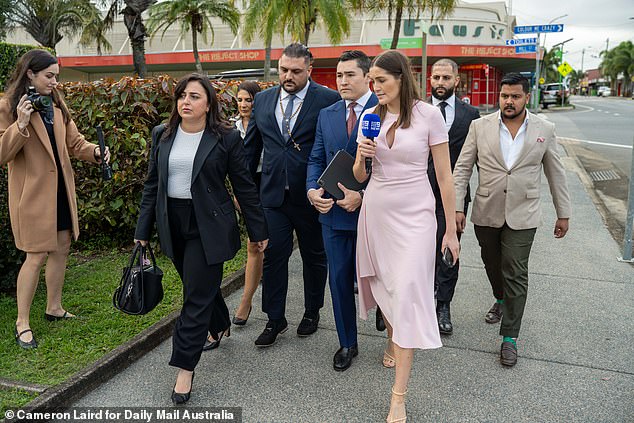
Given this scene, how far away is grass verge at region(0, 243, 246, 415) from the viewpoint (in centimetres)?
367

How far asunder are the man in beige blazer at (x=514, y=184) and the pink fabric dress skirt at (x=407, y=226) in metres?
1.00

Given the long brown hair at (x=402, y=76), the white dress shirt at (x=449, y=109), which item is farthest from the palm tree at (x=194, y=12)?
the long brown hair at (x=402, y=76)

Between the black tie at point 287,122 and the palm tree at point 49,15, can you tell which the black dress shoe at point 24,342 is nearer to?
the black tie at point 287,122

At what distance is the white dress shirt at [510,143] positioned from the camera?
4.12m

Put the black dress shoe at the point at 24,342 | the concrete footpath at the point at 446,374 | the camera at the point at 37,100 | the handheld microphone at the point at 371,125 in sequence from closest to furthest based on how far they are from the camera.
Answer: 1. the handheld microphone at the point at 371,125
2. the concrete footpath at the point at 446,374
3. the camera at the point at 37,100
4. the black dress shoe at the point at 24,342

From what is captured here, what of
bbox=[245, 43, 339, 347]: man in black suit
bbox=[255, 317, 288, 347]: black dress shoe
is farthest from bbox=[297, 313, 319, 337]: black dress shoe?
bbox=[255, 317, 288, 347]: black dress shoe

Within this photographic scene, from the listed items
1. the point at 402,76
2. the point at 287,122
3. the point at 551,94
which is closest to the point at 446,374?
the point at 402,76

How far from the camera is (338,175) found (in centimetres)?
360

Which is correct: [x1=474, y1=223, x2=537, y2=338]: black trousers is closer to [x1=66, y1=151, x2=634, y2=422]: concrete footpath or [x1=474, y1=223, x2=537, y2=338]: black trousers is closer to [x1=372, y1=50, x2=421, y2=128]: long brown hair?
[x1=66, y1=151, x2=634, y2=422]: concrete footpath

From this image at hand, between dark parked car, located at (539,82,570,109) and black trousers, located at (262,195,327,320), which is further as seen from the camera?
dark parked car, located at (539,82,570,109)

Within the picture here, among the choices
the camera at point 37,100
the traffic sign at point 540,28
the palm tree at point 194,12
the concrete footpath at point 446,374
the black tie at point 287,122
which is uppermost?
the palm tree at point 194,12

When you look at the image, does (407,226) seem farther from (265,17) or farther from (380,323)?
(265,17)

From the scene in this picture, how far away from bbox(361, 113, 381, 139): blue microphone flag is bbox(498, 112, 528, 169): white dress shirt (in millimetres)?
1459

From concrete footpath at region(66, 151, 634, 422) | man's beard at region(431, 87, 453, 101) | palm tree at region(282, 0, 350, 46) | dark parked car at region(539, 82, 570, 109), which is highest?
→ palm tree at region(282, 0, 350, 46)
